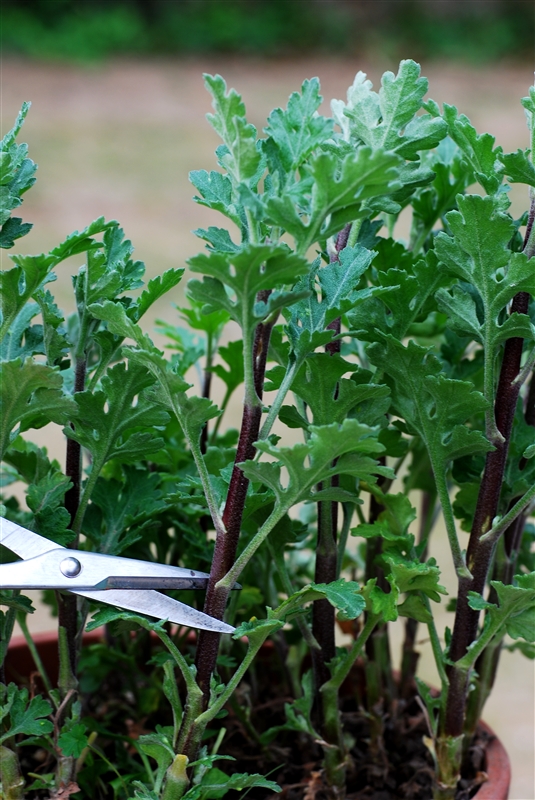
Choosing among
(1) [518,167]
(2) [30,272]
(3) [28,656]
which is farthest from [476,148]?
(3) [28,656]

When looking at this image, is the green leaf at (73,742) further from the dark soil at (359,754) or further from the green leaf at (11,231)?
the green leaf at (11,231)

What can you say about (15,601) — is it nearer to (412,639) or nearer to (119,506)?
(119,506)

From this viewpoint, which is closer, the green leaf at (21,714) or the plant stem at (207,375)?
the green leaf at (21,714)

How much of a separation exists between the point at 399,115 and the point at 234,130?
0.11 metres

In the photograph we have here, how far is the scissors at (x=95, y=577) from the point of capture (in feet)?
1.50

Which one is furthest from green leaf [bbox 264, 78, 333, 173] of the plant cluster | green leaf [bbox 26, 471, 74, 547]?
green leaf [bbox 26, 471, 74, 547]

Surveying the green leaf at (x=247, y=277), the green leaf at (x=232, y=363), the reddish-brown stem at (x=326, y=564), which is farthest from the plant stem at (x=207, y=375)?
the green leaf at (x=247, y=277)

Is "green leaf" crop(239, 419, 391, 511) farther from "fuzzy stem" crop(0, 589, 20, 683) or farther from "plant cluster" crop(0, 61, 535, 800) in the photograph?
"fuzzy stem" crop(0, 589, 20, 683)

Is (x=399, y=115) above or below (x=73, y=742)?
above

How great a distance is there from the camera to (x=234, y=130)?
428mm

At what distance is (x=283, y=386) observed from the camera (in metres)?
0.46

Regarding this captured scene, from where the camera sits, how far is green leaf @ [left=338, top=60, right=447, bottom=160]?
0.48 metres

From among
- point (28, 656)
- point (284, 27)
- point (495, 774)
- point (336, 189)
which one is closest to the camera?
point (336, 189)

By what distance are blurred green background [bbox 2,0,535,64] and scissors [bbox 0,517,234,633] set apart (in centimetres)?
440
